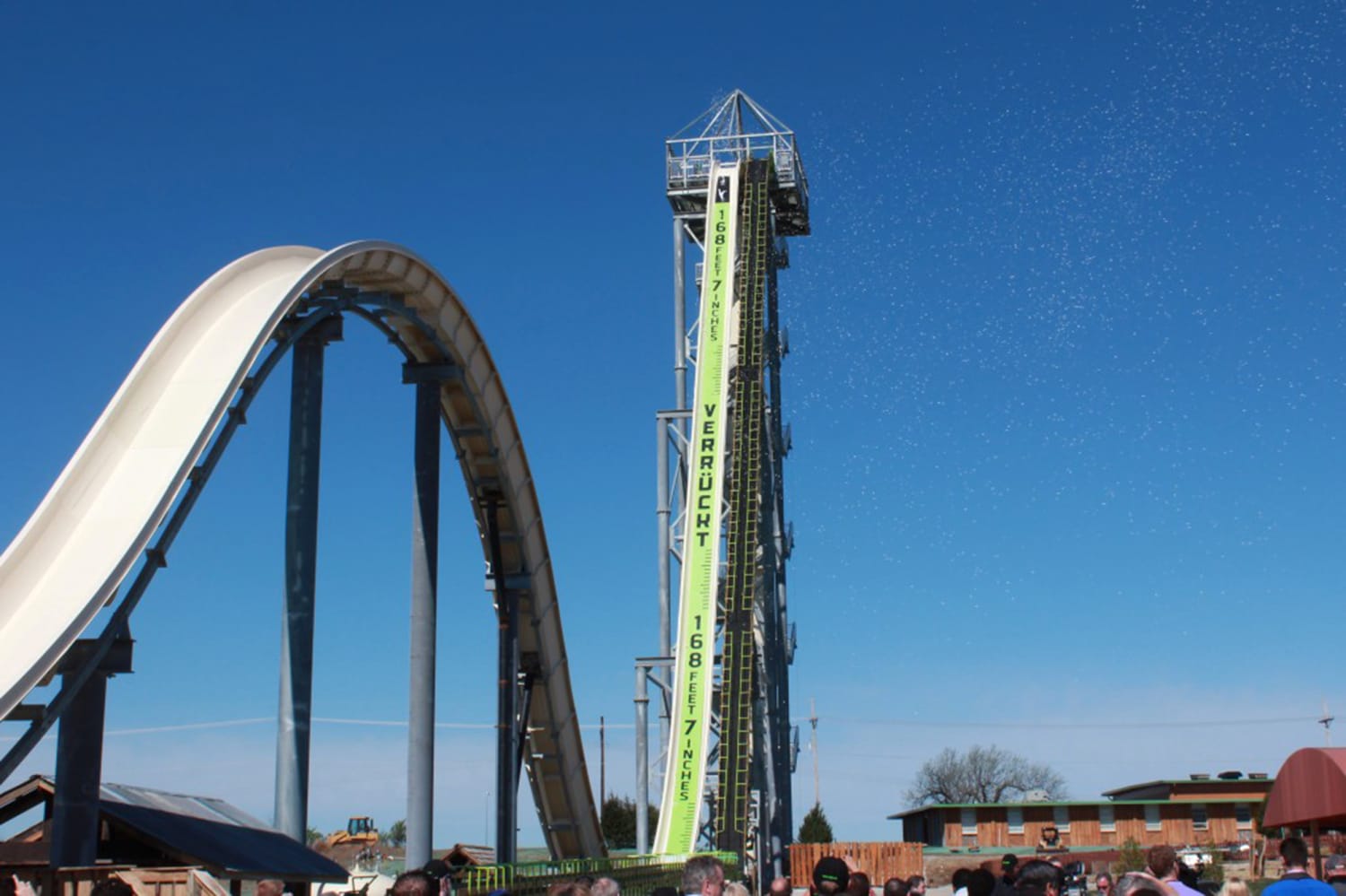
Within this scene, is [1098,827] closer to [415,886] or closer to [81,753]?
[81,753]

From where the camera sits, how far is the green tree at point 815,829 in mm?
70938

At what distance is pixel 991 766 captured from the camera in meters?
93.8

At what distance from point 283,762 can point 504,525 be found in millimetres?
9366

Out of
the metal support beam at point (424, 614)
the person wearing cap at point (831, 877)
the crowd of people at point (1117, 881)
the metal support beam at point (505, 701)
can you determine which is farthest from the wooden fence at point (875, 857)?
the person wearing cap at point (831, 877)

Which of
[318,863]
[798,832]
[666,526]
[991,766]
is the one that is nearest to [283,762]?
[318,863]

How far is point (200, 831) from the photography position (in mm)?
15820

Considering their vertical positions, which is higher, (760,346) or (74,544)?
(760,346)

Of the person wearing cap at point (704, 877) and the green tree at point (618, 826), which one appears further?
the green tree at point (618, 826)

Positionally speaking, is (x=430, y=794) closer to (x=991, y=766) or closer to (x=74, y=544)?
(x=74, y=544)

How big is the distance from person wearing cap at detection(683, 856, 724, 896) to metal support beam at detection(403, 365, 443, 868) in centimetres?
1286

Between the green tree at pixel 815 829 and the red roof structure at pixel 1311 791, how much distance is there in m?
56.4

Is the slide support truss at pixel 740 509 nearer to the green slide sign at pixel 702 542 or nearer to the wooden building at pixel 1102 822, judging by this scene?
→ the green slide sign at pixel 702 542

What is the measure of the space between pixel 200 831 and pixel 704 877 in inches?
394

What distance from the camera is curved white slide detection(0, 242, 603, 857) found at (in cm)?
1352
